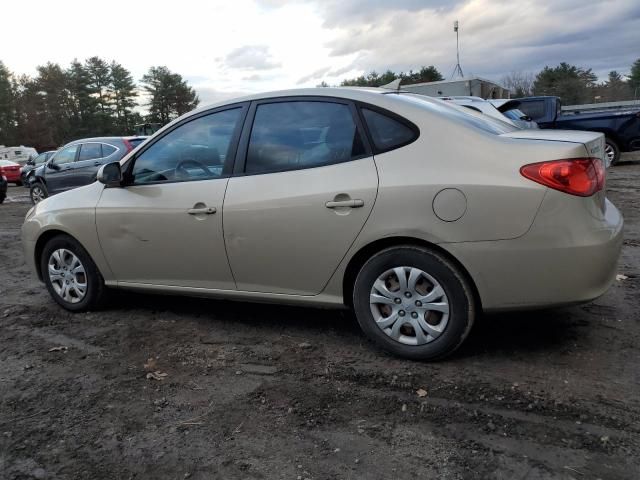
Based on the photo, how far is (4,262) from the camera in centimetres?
710

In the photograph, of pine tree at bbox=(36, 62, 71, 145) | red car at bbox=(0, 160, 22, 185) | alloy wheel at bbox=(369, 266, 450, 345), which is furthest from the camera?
pine tree at bbox=(36, 62, 71, 145)

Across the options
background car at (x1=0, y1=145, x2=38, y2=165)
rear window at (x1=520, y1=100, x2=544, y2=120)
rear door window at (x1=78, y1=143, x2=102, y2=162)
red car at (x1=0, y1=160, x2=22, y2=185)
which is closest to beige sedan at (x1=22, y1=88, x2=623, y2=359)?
rear door window at (x1=78, y1=143, x2=102, y2=162)

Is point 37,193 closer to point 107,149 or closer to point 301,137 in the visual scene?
point 107,149

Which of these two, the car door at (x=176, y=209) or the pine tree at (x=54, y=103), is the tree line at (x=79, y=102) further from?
the car door at (x=176, y=209)

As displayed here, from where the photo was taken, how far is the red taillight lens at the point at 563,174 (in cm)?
290

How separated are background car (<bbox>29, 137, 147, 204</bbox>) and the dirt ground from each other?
25.5 ft

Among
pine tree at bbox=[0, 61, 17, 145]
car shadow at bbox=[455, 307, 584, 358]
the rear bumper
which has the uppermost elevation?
pine tree at bbox=[0, 61, 17, 145]

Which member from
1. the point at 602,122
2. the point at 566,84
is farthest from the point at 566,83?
the point at 602,122

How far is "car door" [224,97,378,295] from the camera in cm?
334

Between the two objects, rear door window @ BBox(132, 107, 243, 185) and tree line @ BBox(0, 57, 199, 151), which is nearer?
rear door window @ BBox(132, 107, 243, 185)

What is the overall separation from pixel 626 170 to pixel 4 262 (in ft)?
45.2

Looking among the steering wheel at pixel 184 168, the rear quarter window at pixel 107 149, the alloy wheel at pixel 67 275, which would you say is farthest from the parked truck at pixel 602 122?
the alloy wheel at pixel 67 275

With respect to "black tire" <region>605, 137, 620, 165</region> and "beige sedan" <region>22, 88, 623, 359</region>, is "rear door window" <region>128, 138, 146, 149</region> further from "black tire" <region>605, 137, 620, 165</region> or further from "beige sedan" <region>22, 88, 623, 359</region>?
"black tire" <region>605, 137, 620, 165</region>

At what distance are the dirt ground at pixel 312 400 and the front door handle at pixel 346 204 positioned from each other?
0.96 m
